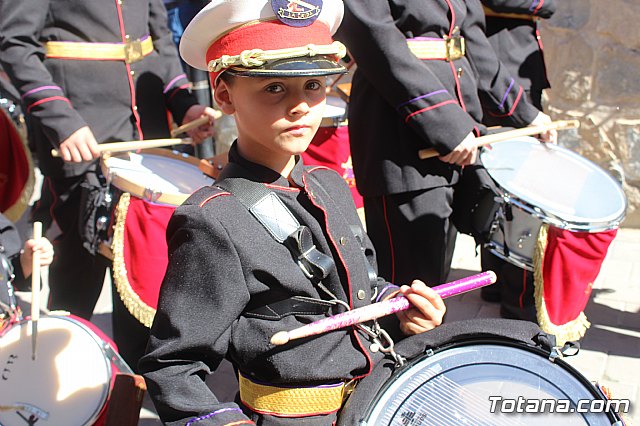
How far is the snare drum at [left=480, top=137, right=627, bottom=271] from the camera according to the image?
264cm

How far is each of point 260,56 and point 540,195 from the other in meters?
1.68

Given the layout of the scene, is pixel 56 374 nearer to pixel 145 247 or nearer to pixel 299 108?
pixel 145 247

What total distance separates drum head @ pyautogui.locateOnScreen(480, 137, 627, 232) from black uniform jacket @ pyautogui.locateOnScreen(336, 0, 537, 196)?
0.75ft

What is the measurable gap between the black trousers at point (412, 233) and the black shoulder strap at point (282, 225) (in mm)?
1219

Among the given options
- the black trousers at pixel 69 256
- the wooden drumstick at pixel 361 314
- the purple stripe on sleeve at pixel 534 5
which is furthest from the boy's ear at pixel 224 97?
the purple stripe on sleeve at pixel 534 5

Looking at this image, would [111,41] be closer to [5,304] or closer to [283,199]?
[5,304]

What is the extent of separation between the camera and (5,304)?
218 centimetres

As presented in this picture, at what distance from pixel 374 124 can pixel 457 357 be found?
148 centimetres

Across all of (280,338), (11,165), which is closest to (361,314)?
(280,338)

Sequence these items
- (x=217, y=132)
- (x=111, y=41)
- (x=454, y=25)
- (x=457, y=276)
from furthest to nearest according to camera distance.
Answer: (x=217, y=132)
(x=457, y=276)
(x=111, y=41)
(x=454, y=25)

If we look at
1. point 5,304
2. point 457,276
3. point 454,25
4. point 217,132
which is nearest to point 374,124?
point 454,25

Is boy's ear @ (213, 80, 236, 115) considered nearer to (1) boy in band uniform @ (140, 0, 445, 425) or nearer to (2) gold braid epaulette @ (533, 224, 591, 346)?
(1) boy in band uniform @ (140, 0, 445, 425)

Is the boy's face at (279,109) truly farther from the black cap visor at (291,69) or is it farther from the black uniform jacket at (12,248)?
the black uniform jacket at (12,248)

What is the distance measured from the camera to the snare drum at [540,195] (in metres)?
2.64
